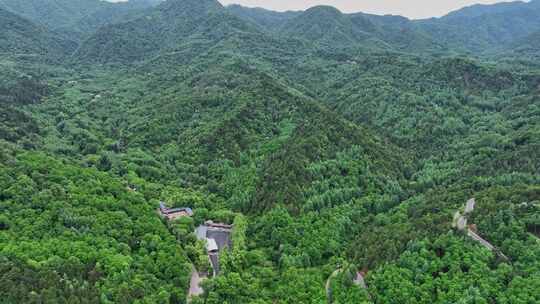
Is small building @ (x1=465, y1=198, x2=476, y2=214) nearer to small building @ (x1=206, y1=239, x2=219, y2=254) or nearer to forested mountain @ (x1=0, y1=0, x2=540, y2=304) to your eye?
forested mountain @ (x1=0, y1=0, x2=540, y2=304)

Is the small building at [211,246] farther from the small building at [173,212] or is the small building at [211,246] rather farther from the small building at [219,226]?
the small building at [173,212]

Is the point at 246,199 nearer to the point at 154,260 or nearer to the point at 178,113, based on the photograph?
the point at 154,260

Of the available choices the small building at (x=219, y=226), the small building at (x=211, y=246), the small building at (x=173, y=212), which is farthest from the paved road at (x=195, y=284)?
the small building at (x=173, y=212)

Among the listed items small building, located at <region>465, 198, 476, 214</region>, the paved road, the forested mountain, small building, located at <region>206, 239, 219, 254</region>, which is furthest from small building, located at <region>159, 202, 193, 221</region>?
small building, located at <region>465, 198, 476, 214</region>

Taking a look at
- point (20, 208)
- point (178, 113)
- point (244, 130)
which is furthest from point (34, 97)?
point (20, 208)

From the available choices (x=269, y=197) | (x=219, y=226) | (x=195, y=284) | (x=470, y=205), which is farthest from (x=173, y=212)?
(x=470, y=205)

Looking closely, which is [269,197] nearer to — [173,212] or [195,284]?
[173,212]
